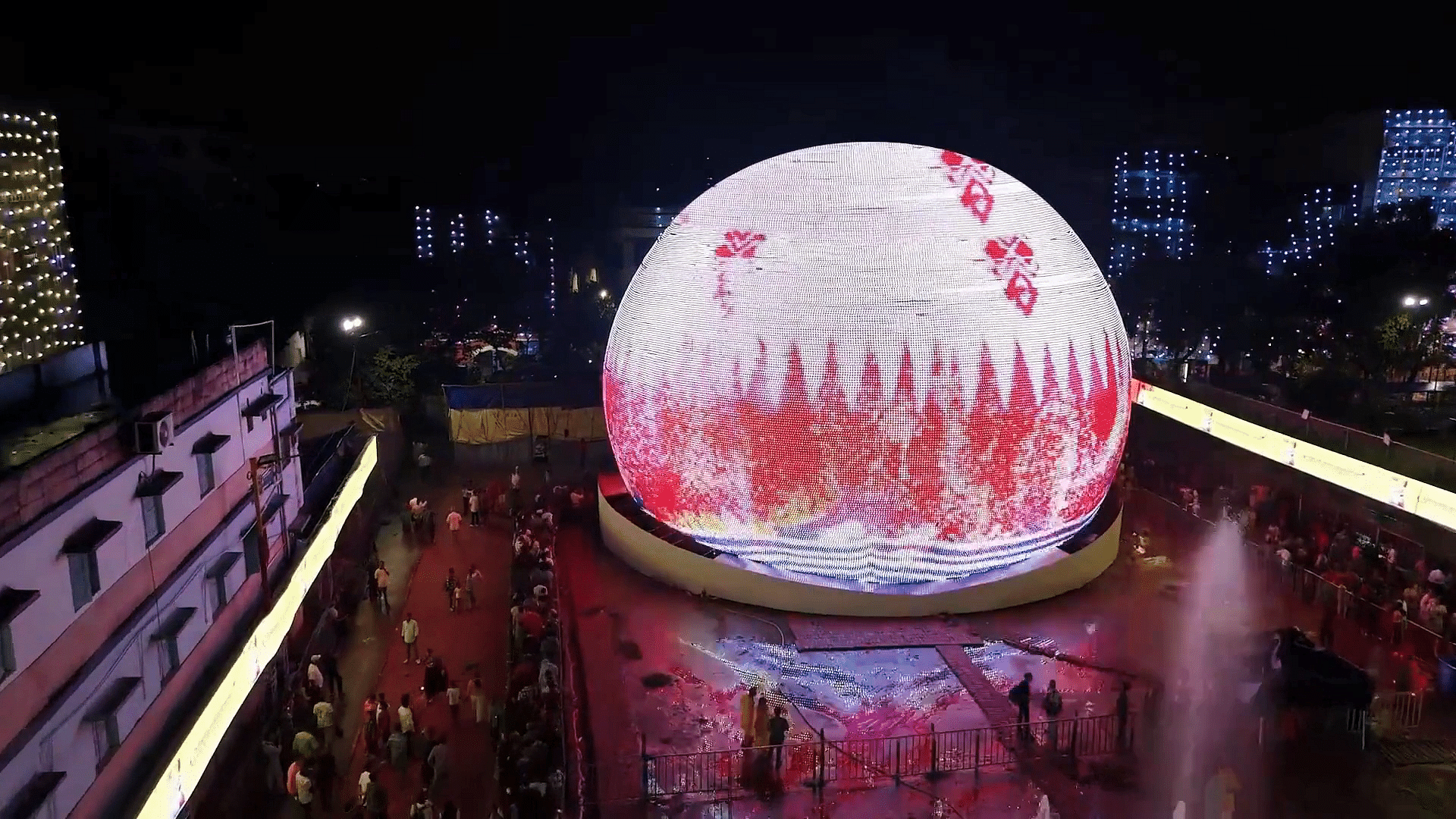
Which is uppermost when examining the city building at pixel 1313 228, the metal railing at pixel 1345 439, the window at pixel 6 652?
the city building at pixel 1313 228

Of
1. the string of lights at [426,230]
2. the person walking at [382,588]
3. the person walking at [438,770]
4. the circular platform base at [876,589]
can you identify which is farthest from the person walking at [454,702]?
the string of lights at [426,230]

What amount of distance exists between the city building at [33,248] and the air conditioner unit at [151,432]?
663 inches

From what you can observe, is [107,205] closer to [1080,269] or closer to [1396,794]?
[1080,269]

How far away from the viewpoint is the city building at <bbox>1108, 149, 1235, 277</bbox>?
41.1 m

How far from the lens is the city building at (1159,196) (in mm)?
41062

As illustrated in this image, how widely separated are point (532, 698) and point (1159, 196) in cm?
6054

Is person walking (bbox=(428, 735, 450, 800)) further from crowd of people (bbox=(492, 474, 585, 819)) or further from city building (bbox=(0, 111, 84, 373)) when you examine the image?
city building (bbox=(0, 111, 84, 373))

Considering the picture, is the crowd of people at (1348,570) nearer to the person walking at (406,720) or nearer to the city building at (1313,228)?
the person walking at (406,720)

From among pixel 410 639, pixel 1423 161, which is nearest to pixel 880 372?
pixel 410 639

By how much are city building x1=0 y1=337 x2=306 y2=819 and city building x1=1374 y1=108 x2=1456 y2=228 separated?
52.8 metres

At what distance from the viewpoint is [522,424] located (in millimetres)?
22266

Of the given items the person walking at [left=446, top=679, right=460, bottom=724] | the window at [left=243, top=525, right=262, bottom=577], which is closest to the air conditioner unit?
the window at [left=243, top=525, right=262, bottom=577]

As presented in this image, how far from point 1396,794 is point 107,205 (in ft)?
90.1

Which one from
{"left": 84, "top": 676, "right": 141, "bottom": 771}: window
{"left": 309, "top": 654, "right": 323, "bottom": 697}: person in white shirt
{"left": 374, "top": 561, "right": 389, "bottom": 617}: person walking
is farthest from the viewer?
{"left": 374, "top": 561, "right": 389, "bottom": 617}: person walking
